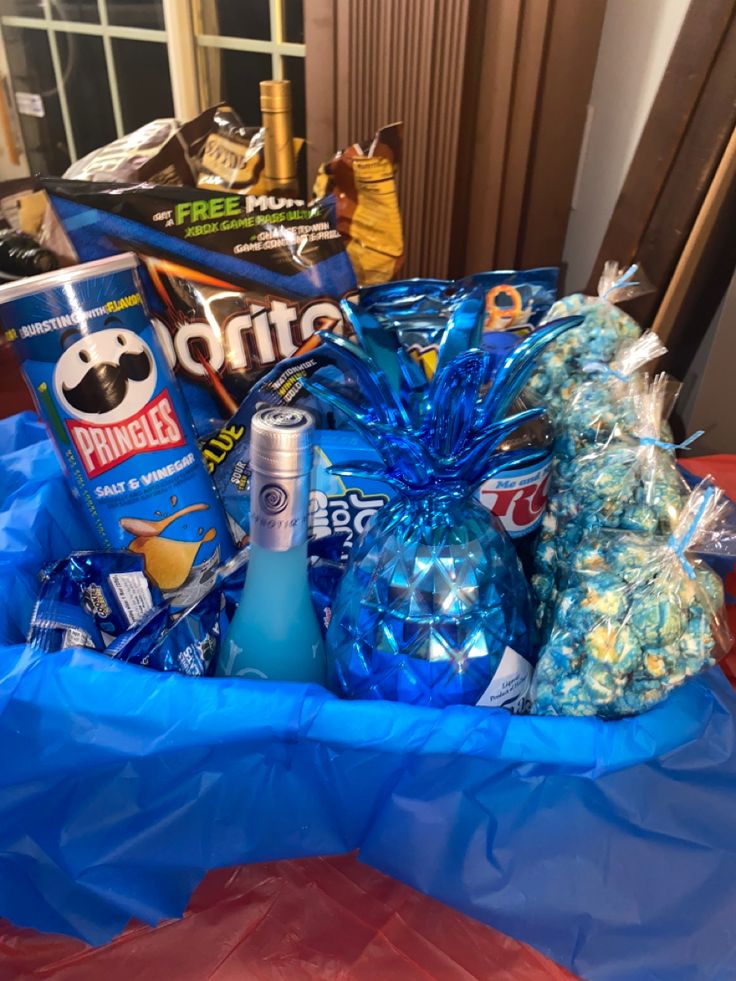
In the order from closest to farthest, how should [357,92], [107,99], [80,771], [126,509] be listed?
1. [80,771]
2. [126,509]
3. [357,92]
4. [107,99]

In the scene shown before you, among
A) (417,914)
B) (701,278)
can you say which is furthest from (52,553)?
(701,278)

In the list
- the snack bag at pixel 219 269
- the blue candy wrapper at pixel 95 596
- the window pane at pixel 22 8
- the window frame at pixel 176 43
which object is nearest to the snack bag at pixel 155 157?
the snack bag at pixel 219 269

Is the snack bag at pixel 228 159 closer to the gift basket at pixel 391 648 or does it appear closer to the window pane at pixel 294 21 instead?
the gift basket at pixel 391 648

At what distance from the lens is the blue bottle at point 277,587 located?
0.44m

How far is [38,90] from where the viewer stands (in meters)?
2.19

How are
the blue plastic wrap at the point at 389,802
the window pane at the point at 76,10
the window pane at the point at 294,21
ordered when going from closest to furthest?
the blue plastic wrap at the point at 389,802
the window pane at the point at 294,21
the window pane at the point at 76,10

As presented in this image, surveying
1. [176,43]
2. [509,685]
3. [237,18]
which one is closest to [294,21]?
[237,18]

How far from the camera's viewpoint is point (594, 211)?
1.18 metres

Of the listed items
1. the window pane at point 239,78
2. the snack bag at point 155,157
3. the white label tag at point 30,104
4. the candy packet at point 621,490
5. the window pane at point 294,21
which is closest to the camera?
the candy packet at point 621,490

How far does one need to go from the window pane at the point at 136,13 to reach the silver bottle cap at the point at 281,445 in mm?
→ 1661

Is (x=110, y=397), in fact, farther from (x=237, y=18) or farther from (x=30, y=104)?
(x=30, y=104)

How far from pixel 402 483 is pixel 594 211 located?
2.94 feet

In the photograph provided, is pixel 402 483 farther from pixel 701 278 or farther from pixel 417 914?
pixel 701 278

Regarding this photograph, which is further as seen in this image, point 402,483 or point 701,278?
point 701,278
